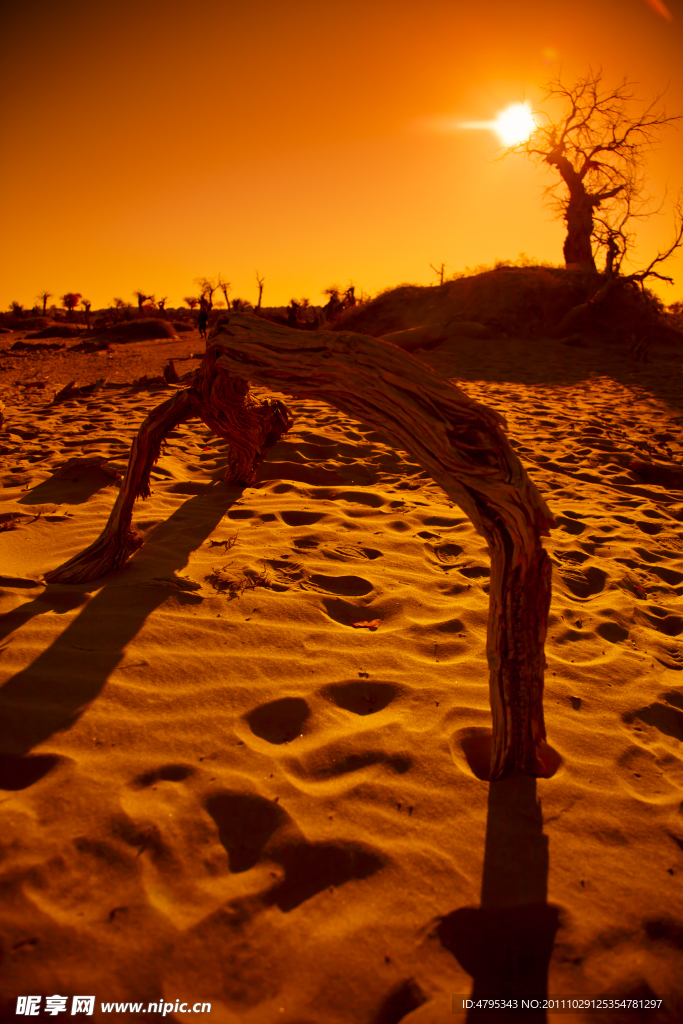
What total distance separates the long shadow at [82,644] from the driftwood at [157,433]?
111 mm

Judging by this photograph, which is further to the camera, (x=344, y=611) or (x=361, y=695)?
(x=344, y=611)

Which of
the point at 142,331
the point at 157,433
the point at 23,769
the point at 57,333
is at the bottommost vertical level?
the point at 23,769

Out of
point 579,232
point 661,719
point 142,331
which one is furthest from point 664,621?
point 142,331

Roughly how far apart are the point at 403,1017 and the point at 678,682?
6.34 ft

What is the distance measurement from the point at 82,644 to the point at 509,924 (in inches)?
76.6

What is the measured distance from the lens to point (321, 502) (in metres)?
4.20

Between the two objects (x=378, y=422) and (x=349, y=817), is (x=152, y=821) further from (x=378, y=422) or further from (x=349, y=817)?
(x=378, y=422)

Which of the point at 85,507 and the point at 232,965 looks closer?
the point at 232,965

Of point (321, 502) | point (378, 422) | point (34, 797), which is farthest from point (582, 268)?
point (34, 797)

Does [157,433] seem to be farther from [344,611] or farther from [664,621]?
[664,621]

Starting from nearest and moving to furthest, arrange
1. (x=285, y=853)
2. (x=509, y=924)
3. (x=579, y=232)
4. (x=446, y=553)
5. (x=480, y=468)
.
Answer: (x=509, y=924)
(x=285, y=853)
(x=480, y=468)
(x=446, y=553)
(x=579, y=232)

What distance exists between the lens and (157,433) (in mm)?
3309

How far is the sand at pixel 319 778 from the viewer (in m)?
1.40

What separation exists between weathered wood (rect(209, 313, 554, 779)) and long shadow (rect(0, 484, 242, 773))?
58.6 inches
